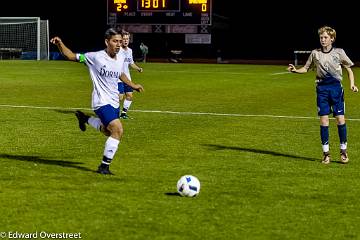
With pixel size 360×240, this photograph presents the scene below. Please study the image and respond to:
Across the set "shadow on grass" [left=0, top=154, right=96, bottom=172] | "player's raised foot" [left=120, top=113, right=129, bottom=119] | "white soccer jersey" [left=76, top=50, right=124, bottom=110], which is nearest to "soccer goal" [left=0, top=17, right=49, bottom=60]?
"player's raised foot" [left=120, top=113, right=129, bottom=119]

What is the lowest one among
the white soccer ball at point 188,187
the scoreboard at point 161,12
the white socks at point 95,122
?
the white soccer ball at point 188,187

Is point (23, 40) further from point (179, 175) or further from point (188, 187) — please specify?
point (188, 187)

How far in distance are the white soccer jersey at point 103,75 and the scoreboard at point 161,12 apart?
1424 inches

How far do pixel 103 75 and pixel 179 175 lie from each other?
1660 mm

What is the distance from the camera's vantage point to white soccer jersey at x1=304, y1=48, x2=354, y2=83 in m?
10.5

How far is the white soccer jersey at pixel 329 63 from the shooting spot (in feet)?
34.4

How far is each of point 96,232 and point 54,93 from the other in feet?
58.0

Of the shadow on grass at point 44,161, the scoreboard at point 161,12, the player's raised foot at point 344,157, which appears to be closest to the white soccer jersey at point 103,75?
the shadow on grass at point 44,161

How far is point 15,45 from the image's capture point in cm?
5244

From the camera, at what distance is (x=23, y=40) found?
5191cm

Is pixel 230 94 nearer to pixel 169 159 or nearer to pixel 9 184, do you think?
pixel 169 159

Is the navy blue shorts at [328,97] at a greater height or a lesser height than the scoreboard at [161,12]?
lesser

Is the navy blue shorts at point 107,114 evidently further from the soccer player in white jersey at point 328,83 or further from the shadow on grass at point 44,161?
the soccer player in white jersey at point 328,83

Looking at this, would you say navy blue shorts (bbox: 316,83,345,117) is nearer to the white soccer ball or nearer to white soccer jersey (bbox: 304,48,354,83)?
white soccer jersey (bbox: 304,48,354,83)
